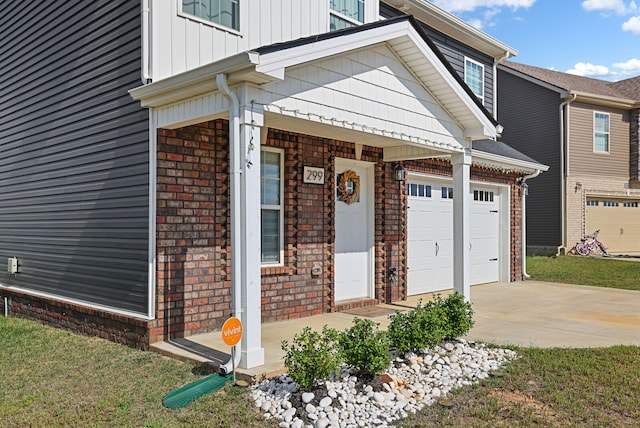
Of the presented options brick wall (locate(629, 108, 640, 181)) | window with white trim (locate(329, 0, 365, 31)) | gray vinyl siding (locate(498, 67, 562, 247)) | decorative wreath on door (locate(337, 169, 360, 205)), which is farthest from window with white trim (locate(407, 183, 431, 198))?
brick wall (locate(629, 108, 640, 181))

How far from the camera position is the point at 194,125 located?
246 inches

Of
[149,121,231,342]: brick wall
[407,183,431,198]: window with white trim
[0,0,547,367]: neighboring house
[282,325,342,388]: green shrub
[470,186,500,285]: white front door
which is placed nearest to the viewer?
[282,325,342,388]: green shrub

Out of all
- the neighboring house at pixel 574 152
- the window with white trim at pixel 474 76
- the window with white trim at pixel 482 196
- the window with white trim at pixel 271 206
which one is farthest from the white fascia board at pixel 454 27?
the neighboring house at pixel 574 152

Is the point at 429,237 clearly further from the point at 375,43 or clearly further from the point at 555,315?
the point at 375,43

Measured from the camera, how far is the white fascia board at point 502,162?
418 inches

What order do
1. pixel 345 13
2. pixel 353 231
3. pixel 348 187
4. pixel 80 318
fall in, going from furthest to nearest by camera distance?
pixel 353 231
pixel 348 187
pixel 345 13
pixel 80 318

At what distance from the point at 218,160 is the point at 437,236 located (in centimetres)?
534

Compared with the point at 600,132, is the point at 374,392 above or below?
below

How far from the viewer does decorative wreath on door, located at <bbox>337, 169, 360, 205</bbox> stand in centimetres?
838

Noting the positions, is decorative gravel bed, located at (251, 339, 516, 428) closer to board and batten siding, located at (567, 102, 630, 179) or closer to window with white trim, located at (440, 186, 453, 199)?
window with white trim, located at (440, 186, 453, 199)

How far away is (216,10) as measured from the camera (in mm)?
6570

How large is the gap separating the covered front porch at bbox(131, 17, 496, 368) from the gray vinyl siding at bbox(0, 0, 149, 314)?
449 mm

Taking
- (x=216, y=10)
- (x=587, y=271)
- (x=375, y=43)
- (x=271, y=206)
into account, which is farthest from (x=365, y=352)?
(x=587, y=271)

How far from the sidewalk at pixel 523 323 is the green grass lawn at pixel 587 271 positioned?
1.70 metres
